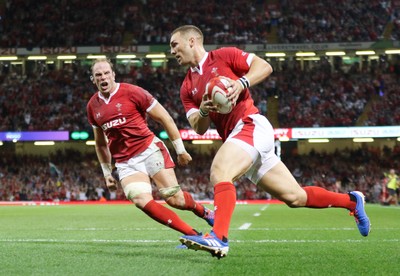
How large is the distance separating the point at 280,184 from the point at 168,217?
5.01ft

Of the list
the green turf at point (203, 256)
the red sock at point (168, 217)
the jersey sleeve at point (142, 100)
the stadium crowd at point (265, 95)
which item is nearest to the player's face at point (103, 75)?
the jersey sleeve at point (142, 100)

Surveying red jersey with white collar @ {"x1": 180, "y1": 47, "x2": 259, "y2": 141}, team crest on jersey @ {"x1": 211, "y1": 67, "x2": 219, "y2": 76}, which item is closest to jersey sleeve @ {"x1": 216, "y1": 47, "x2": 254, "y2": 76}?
red jersey with white collar @ {"x1": 180, "y1": 47, "x2": 259, "y2": 141}

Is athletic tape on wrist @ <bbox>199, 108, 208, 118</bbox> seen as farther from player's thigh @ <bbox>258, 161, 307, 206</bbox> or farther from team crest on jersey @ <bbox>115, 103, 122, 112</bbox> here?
team crest on jersey @ <bbox>115, 103, 122, 112</bbox>

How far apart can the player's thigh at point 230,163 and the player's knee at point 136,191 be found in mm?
1994

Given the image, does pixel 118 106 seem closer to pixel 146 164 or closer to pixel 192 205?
pixel 146 164

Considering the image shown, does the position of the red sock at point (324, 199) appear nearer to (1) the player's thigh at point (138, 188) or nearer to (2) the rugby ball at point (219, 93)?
(2) the rugby ball at point (219, 93)

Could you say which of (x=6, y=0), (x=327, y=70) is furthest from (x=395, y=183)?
(x=6, y=0)

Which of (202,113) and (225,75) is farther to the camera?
(225,75)

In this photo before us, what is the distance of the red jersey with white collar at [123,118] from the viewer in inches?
328

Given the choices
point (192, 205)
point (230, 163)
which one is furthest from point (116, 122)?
point (230, 163)

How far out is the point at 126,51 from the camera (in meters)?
44.2

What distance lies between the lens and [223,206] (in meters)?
5.89

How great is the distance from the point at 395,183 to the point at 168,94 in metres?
17.8

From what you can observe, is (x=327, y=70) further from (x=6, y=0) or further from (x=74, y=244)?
(x=74, y=244)
